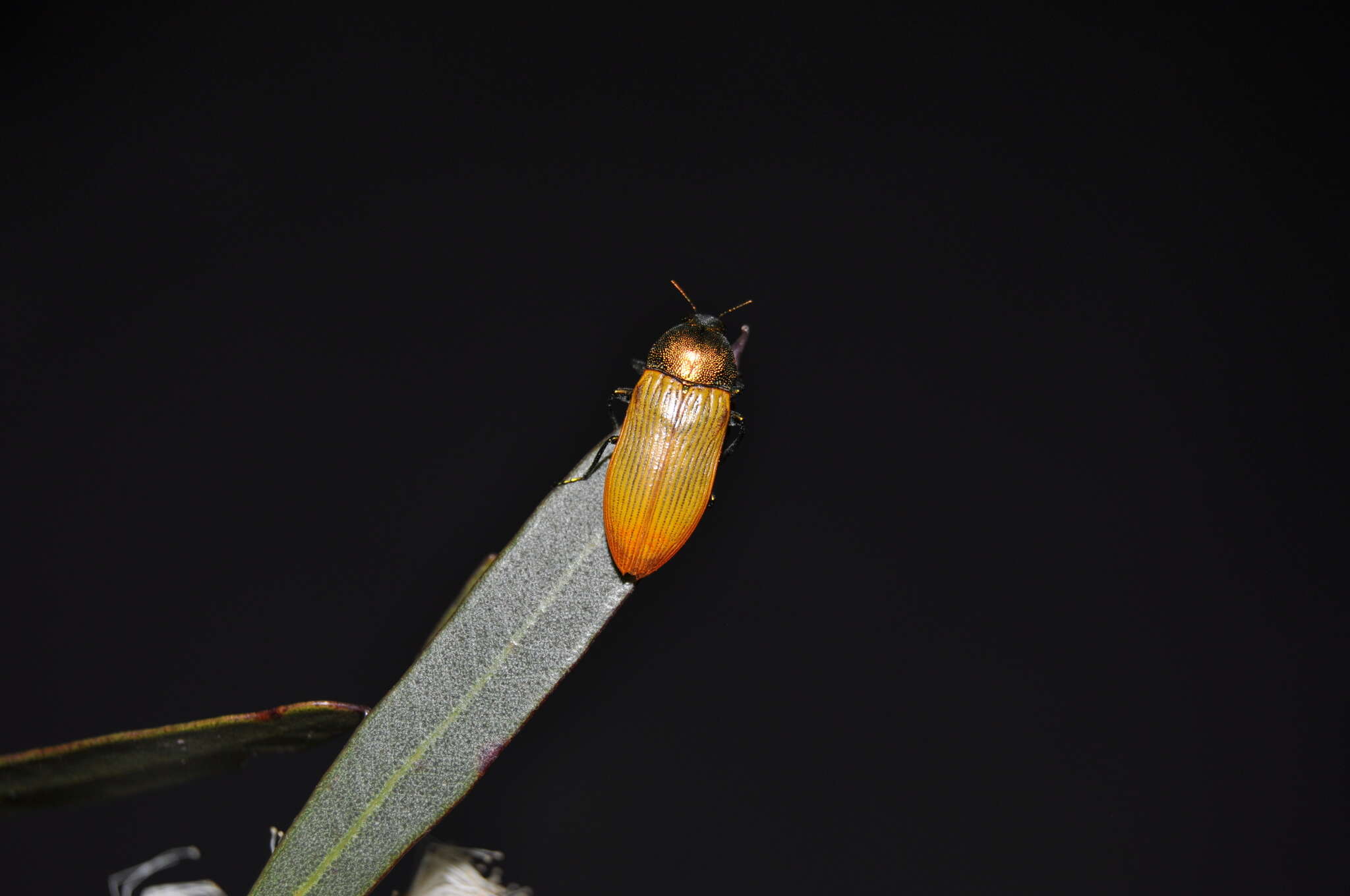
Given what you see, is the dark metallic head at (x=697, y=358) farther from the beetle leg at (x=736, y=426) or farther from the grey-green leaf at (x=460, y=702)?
the grey-green leaf at (x=460, y=702)

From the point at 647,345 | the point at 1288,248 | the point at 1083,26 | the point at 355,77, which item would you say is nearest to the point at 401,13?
the point at 355,77

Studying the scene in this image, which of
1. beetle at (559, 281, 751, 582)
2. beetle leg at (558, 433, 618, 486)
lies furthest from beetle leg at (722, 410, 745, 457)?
beetle leg at (558, 433, 618, 486)

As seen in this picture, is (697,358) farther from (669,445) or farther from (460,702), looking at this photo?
(460,702)

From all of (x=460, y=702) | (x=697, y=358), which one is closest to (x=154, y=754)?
(x=460, y=702)

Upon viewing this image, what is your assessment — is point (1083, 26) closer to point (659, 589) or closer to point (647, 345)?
point (647, 345)

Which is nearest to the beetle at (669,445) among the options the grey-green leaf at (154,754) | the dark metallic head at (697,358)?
the dark metallic head at (697,358)

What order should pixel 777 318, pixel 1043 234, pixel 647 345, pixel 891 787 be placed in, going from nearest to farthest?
pixel 647 345
pixel 777 318
pixel 1043 234
pixel 891 787
